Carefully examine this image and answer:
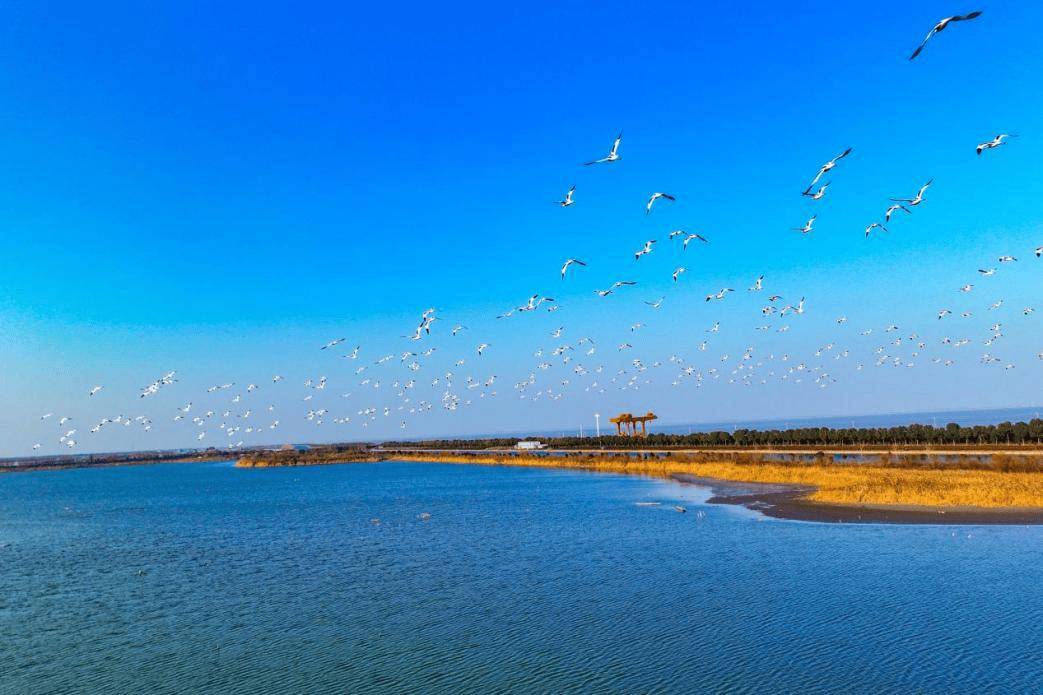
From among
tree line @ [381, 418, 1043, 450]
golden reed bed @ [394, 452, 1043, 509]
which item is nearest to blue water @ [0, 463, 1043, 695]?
golden reed bed @ [394, 452, 1043, 509]

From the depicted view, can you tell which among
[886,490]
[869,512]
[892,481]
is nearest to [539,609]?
[869,512]

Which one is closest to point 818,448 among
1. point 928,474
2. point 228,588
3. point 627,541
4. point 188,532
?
point 928,474

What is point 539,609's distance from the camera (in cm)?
2352

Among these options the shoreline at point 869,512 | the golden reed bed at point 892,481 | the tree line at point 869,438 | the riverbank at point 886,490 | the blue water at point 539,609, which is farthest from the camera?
the tree line at point 869,438

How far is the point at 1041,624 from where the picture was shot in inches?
779

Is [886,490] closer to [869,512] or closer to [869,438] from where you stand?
[869,512]

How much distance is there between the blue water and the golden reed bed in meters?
7.80

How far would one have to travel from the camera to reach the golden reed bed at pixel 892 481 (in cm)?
4062

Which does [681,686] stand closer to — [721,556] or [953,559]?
[721,556]

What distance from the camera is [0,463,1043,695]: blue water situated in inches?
685

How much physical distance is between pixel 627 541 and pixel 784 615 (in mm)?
14749

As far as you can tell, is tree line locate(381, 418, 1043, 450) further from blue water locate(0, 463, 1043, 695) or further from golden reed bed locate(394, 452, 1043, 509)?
blue water locate(0, 463, 1043, 695)

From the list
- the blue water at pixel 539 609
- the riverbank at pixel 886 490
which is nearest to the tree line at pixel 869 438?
the riverbank at pixel 886 490

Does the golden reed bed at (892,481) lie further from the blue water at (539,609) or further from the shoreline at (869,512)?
the blue water at (539,609)
